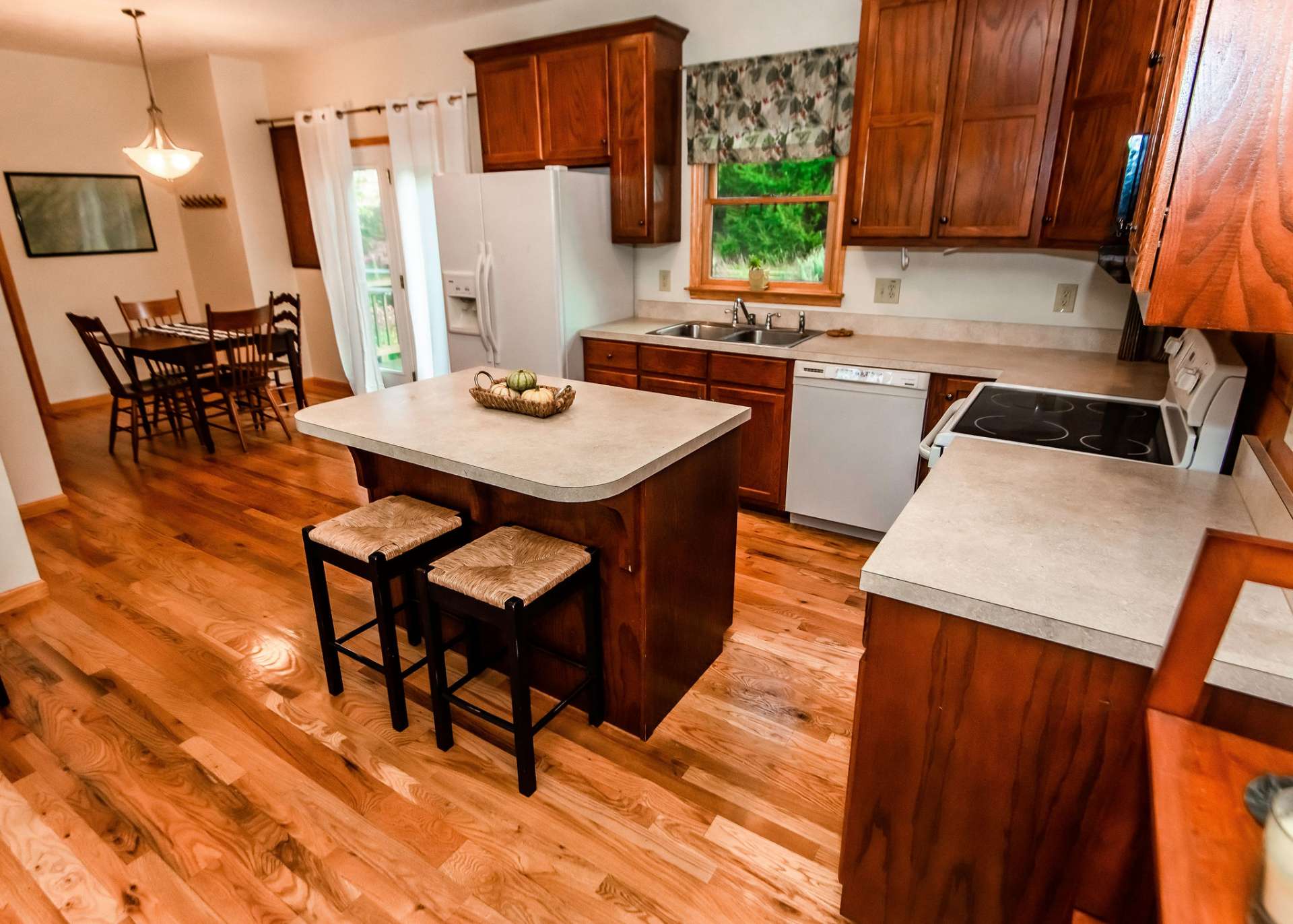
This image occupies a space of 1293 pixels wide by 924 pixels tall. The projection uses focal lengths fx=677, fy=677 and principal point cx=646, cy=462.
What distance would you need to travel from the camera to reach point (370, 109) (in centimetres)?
486

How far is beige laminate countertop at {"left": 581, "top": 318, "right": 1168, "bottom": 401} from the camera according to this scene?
8.10ft

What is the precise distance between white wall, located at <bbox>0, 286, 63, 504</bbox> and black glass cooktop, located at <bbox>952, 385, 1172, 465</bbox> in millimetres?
4208

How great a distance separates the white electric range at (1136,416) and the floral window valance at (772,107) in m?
1.61

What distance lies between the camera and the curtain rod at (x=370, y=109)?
4.38m

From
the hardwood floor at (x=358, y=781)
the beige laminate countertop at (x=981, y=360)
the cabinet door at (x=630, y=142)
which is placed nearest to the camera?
the hardwood floor at (x=358, y=781)

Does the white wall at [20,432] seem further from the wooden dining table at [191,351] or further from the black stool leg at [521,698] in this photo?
the black stool leg at [521,698]

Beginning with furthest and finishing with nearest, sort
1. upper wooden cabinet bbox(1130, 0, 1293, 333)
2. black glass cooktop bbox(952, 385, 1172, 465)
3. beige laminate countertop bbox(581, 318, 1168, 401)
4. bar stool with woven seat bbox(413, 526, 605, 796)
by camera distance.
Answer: beige laminate countertop bbox(581, 318, 1168, 401), black glass cooktop bbox(952, 385, 1172, 465), bar stool with woven seat bbox(413, 526, 605, 796), upper wooden cabinet bbox(1130, 0, 1293, 333)

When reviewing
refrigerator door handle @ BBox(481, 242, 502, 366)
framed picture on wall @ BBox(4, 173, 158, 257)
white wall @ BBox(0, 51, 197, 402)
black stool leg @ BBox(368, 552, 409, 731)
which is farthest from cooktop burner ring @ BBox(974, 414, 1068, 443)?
framed picture on wall @ BBox(4, 173, 158, 257)

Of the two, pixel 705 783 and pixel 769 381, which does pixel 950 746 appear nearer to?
pixel 705 783

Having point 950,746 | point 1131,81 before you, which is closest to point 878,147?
point 1131,81

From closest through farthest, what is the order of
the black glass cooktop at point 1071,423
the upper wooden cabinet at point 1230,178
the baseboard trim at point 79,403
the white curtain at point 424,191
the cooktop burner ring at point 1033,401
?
the upper wooden cabinet at point 1230,178 < the black glass cooktop at point 1071,423 < the cooktop burner ring at point 1033,401 < the white curtain at point 424,191 < the baseboard trim at point 79,403

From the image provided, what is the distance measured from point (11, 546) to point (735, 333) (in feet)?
10.9

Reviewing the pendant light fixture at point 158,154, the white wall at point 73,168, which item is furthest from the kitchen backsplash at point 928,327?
the white wall at point 73,168

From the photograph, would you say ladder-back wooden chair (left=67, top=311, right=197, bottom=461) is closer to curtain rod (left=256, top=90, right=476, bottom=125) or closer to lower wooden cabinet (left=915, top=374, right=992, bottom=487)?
curtain rod (left=256, top=90, right=476, bottom=125)
